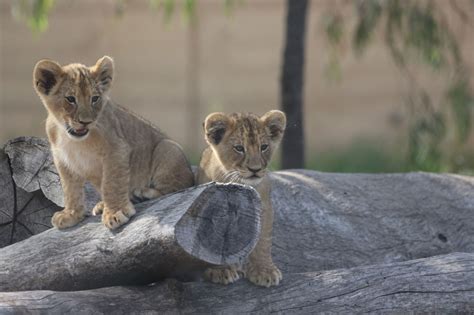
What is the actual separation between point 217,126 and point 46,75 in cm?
85

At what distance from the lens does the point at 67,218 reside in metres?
5.61

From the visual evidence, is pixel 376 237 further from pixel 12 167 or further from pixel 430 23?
pixel 430 23

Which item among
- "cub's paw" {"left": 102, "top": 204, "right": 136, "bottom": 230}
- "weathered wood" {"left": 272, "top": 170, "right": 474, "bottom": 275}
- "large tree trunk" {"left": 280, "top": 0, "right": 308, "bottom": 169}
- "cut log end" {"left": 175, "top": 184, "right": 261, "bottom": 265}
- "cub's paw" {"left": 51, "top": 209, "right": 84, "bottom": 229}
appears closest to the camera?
"cut log end" {"left": 175, "top": 184, "right": 261, "bottom": 265}

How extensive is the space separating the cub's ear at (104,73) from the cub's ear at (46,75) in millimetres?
173

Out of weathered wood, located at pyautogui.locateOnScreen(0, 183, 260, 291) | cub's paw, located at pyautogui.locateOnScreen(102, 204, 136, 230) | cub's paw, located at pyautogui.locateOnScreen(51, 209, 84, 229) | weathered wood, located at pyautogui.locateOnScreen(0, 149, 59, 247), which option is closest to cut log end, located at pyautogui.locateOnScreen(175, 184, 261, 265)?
weathered wood, located at pyautogui.locateOnScreen(0, 183, 260, 291)

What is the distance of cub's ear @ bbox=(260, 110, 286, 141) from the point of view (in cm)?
561

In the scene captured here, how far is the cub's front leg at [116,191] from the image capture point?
529 cm

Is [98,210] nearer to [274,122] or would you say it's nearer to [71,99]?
[71,99]

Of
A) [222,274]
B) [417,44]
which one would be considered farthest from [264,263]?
[417,44]

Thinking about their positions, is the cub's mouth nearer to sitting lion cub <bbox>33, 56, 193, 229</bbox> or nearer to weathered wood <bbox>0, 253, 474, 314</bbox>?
sitting lion cub <bbox>33, 56, 193, 229</bbox>

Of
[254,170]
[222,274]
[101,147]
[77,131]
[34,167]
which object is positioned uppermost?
[77,131]

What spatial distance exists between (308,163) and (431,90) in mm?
1937

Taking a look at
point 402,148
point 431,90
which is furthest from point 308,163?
point 431,90

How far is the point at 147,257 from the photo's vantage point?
4.98 meters
